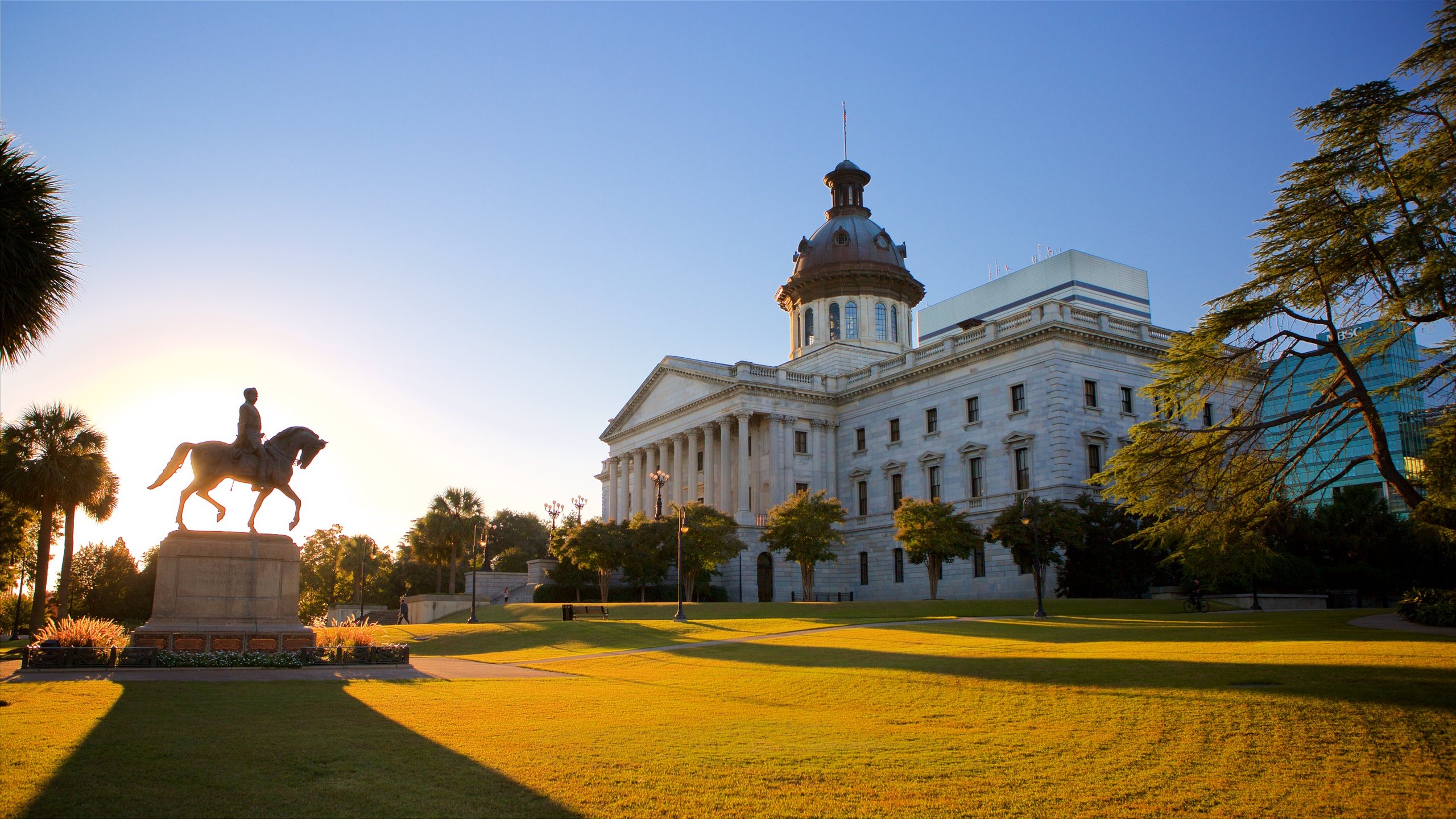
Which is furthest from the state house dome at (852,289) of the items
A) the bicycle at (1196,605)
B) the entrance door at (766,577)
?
the bicycle at (1196,605)

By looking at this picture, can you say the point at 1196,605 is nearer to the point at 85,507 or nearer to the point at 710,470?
the point at 710,470

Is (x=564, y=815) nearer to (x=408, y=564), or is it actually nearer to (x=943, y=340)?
(x=943, y=340)

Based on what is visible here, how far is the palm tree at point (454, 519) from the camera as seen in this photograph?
243 feet

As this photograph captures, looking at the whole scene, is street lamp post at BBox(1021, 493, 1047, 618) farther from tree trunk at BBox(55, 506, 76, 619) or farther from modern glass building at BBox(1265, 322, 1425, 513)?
tree trunk at BBox(55, 506, 76, 619)

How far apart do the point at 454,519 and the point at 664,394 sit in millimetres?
19104

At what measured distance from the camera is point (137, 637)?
22.1m

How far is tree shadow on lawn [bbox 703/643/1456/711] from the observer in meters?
14.3

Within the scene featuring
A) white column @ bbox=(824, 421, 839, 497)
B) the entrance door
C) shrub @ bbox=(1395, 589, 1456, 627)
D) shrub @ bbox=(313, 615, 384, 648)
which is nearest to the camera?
shrub @ bbox=(1395, 589, 1456, 627)

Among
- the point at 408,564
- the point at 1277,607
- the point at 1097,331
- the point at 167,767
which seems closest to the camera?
the point at 167,767

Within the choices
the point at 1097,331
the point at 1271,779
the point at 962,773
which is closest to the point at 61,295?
the point at 962,773

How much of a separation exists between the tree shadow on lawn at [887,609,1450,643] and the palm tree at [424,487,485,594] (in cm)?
4675

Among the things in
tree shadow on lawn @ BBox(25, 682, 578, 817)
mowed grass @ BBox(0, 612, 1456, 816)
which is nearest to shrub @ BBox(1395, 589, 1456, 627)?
mowed grass @ BBox(0, 612, 1456, 816)

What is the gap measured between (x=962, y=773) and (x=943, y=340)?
175 feet

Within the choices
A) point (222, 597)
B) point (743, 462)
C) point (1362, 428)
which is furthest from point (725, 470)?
point (222, 597)
